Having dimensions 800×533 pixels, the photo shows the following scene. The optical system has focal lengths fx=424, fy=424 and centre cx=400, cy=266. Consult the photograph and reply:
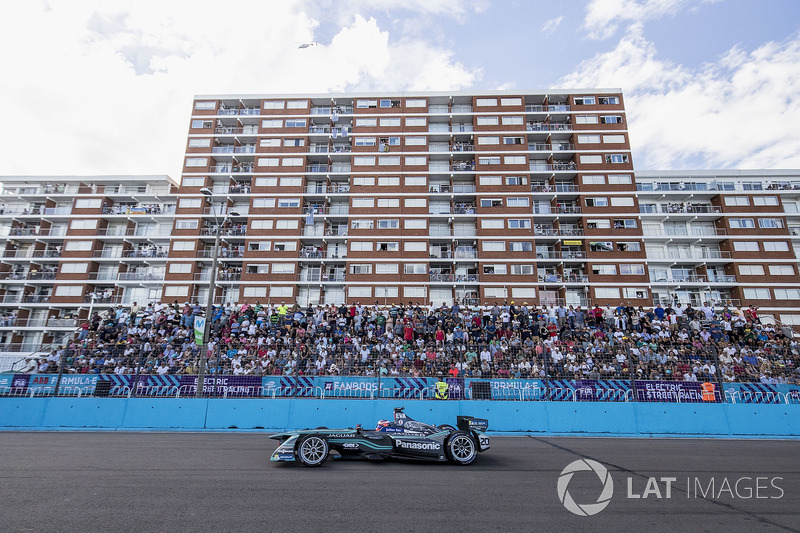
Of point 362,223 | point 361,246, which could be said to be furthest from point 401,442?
point 362,223

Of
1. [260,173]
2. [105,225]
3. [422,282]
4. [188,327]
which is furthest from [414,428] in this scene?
[105,225]

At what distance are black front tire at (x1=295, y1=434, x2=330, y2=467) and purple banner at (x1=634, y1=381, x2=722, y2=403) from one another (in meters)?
10.0

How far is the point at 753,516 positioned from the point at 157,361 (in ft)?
51.8

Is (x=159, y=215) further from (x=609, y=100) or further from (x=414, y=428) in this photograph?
(x=609, y=100)

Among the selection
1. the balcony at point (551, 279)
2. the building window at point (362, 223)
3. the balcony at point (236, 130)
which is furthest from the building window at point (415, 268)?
the balcony at point (236, 130)

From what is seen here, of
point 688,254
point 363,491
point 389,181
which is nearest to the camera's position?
point 363,491

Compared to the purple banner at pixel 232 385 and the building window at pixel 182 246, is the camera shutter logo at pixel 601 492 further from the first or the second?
the building window at pixel 182 246

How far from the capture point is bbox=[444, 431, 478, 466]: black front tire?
862 cm

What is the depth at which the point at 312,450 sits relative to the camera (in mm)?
8250

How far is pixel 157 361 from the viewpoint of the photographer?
14.6 m

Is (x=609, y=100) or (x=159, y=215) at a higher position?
(x=609, y=100)

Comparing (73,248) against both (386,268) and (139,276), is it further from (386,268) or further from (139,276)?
(386,268)

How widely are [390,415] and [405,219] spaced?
102 ft

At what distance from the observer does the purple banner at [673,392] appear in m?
13.0
